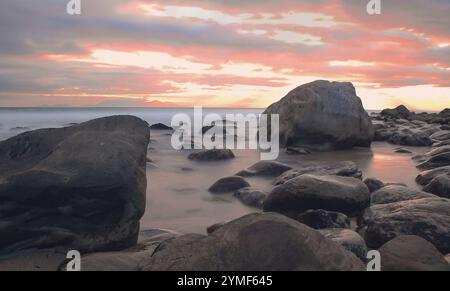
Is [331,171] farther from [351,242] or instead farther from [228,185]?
[351,242]

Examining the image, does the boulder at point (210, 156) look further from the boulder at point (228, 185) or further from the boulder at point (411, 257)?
the boulder at point (411, 257)

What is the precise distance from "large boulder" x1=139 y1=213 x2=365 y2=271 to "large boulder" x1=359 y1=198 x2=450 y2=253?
1629mm

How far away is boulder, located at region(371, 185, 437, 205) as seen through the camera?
554 cm

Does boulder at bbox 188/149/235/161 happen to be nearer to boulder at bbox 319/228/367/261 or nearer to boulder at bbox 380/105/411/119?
boulder at bbox 319/228/367/261

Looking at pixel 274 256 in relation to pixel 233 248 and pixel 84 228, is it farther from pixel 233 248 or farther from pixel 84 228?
pixel 84 228

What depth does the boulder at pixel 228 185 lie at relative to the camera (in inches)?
272

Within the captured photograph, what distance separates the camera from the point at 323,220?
15.6 ft

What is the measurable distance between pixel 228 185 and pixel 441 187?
10.8 ft

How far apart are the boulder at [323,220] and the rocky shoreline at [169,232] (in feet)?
0.04

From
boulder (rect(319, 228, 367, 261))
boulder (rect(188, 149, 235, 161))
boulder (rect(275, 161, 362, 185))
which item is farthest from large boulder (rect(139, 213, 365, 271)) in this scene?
boulder (rect(188, 149, 235, 161))

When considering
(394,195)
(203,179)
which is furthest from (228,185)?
(394,195)

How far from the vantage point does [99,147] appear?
4812 mm

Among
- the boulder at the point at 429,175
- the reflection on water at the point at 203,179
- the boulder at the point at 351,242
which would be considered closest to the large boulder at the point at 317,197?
the reflection on water at the point at 203,179
